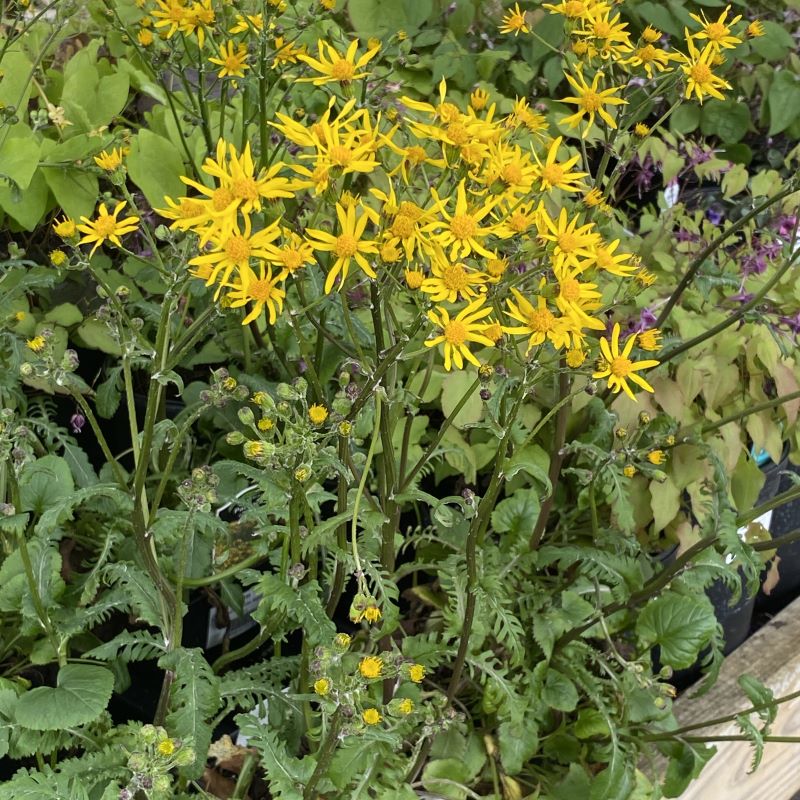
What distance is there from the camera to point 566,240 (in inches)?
24.9

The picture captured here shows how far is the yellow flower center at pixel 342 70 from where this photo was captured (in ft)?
2.30

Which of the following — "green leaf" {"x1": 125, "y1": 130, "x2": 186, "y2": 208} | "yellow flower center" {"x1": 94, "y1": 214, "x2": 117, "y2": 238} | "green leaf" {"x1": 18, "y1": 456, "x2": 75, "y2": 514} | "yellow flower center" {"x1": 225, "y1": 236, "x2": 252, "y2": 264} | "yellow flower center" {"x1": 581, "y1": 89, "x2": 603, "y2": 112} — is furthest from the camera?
"green leaf" {"x1": 125, "y1": 130, "x2": 186, "y2": 208}

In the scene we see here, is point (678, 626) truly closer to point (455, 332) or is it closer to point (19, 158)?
point (455, 332)

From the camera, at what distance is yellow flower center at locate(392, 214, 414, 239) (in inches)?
23.2

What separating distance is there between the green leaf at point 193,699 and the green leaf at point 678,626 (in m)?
0.51

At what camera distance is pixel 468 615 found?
0.81 meters

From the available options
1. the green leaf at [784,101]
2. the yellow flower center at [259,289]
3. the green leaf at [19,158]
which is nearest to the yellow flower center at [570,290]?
the yellow flower center at [259,289]

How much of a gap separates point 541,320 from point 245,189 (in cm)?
24

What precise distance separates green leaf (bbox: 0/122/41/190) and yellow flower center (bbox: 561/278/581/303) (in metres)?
0.65

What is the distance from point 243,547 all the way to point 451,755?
0.35 meters

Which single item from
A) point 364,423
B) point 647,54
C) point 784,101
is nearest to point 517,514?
point 364,423

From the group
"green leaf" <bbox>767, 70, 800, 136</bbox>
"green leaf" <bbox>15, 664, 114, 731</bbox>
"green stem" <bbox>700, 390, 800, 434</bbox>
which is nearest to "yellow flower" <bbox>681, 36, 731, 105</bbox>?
"green stem" <bbox>700, 390, 800, 434</bbox>

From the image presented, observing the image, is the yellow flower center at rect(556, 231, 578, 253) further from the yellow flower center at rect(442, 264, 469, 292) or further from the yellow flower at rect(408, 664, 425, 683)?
the yellow flower at rect(408, 664, 425, 683)

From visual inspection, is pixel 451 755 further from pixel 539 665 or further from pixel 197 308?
pixel 197 308
